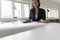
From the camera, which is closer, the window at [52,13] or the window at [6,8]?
the window at [6,8]

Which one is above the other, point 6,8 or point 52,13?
point 6,8

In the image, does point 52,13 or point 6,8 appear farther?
point 52,13

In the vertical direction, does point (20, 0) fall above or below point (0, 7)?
above

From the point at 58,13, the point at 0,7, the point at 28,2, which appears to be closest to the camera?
the point at 0,7

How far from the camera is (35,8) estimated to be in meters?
1.85

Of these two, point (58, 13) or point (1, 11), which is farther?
point (58, 13)

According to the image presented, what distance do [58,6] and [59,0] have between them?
118cm

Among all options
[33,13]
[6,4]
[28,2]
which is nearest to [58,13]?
[28,2]

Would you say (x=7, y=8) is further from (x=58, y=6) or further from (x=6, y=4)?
(x=58, y=6)

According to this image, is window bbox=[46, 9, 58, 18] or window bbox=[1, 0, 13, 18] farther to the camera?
window bbox=[46, 9, 58, 18]

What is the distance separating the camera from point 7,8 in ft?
16.4

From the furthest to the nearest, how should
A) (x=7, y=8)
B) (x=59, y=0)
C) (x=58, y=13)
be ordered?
(x=58, y=13)
(x=59, y=0)
(x=7, y=8)

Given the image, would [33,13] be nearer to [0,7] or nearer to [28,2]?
[0,7]

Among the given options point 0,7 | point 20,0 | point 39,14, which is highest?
point 20,0
